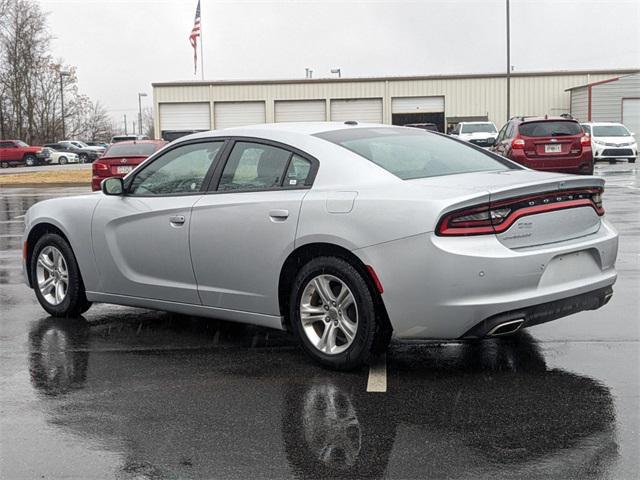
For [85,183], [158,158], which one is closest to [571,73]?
[85,183]

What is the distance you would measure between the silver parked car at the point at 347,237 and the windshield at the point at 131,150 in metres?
14.1

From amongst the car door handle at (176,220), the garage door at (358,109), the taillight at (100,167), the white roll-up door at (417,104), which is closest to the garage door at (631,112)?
the white roll-up door at (417,104)

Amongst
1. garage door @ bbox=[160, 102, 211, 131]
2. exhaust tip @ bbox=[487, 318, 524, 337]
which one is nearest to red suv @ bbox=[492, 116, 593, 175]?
exhaust tip @ bbox=[487, 318, 524, 337]

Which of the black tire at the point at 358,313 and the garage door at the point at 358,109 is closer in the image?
the black tire at the point at 358,313

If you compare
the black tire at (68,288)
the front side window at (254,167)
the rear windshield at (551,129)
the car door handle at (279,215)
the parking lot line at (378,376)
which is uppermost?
the rear windshield at (551,129)

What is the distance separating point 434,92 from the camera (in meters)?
53.9

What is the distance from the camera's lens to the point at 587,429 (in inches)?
166

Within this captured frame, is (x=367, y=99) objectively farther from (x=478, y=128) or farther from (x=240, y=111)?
(x=478, y=128)

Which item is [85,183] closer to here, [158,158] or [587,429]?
[158,158]

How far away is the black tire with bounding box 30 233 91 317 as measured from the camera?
6.96 meters

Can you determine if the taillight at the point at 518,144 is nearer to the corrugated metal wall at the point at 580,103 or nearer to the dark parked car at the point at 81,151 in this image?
the corrugated metal wall at the point at 580,103

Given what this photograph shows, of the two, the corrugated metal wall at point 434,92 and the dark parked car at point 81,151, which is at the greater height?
the corrugated metal wall at point 434,92

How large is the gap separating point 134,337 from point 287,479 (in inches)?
121

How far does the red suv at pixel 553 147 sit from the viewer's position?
61.9 feet
